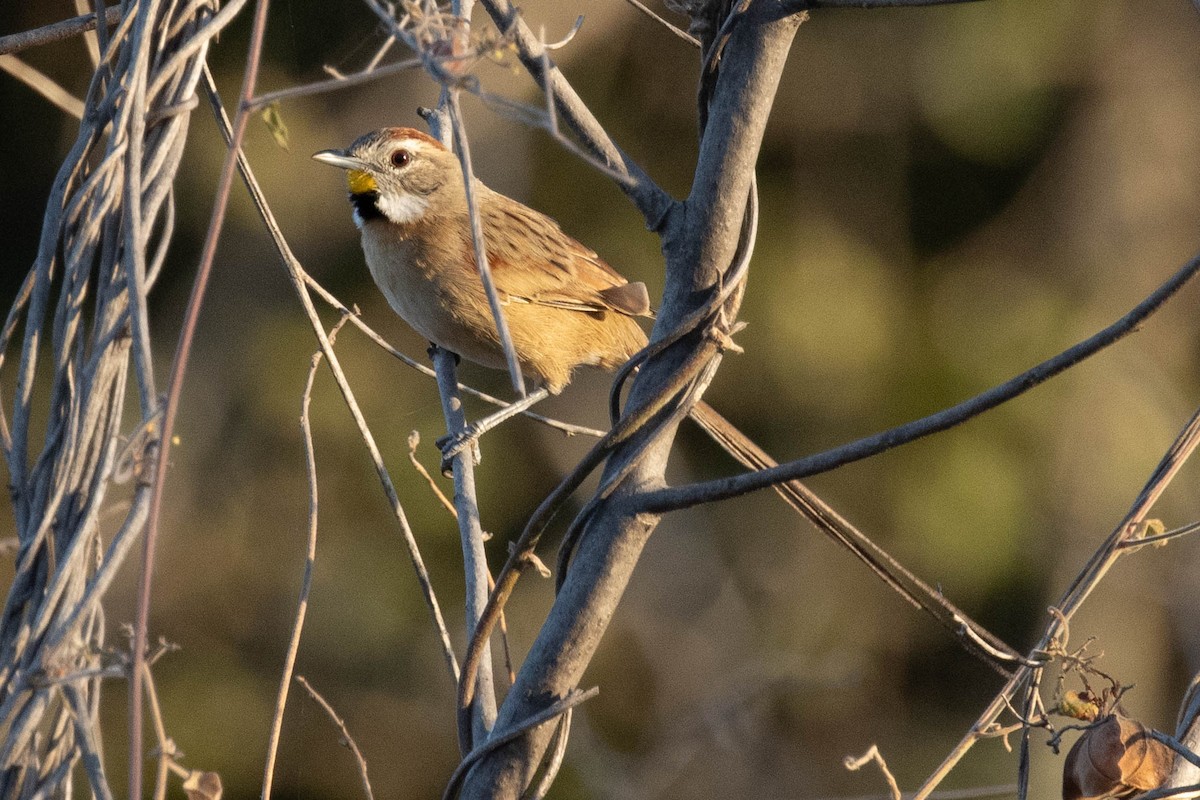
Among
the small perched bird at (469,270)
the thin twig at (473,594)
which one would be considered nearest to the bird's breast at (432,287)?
the small perched bird at (469,270)

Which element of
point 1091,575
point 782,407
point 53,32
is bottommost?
point 782,407

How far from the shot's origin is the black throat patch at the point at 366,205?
422 cm

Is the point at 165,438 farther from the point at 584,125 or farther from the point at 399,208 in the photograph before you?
the point at 399,208

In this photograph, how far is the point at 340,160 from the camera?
158 inches

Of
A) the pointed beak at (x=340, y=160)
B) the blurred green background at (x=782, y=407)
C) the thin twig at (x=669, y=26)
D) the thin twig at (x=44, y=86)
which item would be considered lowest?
the blurred green background at (x=782, y=407)

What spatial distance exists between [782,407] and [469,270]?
350 cm

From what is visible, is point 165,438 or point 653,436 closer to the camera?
point 165,438

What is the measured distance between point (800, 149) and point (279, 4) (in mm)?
3093

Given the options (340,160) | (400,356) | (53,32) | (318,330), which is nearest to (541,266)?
(340,160)

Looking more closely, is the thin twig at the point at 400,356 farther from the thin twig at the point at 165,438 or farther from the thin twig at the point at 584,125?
the thin twig at the point at 165,438

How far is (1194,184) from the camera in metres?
7.77

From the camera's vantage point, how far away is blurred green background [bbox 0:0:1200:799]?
6.86m

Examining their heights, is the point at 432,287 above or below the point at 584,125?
below

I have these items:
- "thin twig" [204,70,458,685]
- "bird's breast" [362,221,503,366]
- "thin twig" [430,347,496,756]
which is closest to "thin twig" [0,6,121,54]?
"thin twig" [204,70,458,685]
